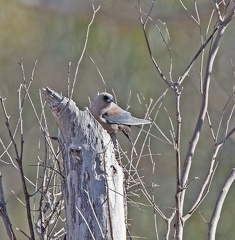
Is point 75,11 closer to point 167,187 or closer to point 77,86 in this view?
point 77,86

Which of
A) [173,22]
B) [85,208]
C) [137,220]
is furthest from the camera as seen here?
[173,22]

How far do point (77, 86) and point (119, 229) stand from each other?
4.36m

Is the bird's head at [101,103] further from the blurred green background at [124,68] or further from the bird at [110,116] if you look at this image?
the blurred green background at [124,68]

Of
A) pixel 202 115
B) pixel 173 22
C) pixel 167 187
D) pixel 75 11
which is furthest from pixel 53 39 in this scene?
pixel 202 115

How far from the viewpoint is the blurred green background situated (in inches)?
268


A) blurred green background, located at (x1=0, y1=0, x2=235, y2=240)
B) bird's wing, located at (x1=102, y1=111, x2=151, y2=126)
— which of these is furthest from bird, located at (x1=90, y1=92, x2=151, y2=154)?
blurred green background, located at (x1=0, y1=0, x2=235, y2=240)

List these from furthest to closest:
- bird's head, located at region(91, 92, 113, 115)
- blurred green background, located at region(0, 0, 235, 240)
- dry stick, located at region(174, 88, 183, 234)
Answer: blurred green background, located at region(0, 0, 235, 240), bird's head, located at region(91, 92, 113, 115), dry stick, located at region(174, 88, 183, 234)

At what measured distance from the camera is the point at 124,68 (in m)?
7.09

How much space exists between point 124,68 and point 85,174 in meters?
4.50

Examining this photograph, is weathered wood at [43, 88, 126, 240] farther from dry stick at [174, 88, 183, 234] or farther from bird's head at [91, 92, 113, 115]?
bird's head at [91, 92, 113, 115]

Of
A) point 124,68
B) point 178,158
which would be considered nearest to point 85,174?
point 178,158

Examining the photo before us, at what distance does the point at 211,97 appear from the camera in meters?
7.00

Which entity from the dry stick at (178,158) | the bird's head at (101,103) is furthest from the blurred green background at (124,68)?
the dry stick at (178,158)

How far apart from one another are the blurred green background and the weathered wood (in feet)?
12.8
